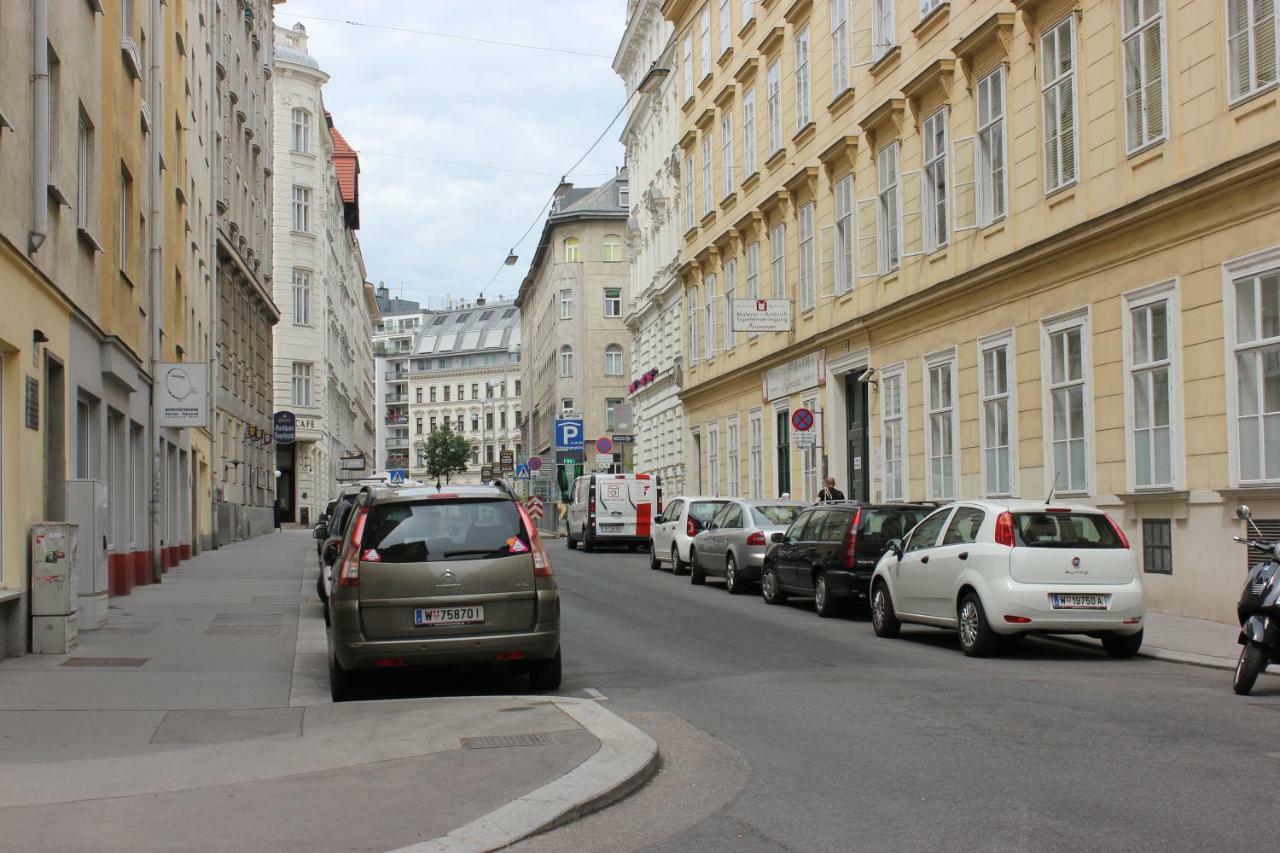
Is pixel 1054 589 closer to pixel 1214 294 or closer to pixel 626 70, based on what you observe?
pixel 1214 294

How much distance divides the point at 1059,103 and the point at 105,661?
14777 mm

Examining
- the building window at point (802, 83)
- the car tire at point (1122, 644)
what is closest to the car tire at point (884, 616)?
the car tire at point (1122, 644)

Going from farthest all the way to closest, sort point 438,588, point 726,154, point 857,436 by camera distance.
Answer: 1. point 726,154
2. point 857,436
3. point 438,588

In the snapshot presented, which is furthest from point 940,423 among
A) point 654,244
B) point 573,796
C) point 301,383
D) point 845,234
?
point 301,383

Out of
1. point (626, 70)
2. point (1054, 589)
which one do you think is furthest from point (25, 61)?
A: point (626, 70)

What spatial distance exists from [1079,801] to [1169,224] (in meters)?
12.3

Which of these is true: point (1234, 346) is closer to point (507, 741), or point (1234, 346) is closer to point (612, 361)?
point (507, 741)

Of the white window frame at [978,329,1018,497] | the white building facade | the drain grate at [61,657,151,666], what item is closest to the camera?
the drain grate at [61,657,151,666]

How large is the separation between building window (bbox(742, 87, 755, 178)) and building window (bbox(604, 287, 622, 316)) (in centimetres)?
4157

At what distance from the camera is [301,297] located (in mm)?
69375

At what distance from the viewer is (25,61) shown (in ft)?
44.2

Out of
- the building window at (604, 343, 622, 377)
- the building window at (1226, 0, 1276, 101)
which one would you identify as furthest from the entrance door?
the building window at (604, 343, 622, 377)

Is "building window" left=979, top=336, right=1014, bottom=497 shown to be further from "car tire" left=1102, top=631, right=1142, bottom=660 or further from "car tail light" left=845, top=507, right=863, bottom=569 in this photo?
"car tire" left=1102, top=631, right=1142, bottom=660

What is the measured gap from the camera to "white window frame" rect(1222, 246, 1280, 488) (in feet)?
52.2
